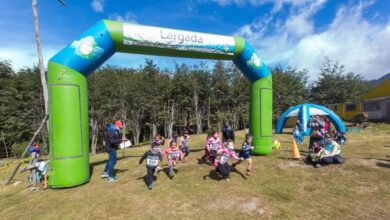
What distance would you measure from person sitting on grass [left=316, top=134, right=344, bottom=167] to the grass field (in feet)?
0.91

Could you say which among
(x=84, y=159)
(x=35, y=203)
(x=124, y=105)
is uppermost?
(x=124, y=105)

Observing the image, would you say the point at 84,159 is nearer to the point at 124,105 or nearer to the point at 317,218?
the point at 317,218

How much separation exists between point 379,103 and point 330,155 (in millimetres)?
28922

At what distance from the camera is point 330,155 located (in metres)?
8.96

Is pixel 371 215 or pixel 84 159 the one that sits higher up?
pixel 84 159

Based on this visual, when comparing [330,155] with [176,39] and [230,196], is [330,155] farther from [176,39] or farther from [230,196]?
[176,39]

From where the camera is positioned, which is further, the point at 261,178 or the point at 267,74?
the point at 267,74

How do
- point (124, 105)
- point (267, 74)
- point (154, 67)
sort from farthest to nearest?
1. point (154, 67)
2. point (124, 105)
3. point (267, 74)

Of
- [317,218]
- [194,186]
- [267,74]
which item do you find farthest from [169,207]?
[267,74]

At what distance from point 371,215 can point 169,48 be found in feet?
23.9

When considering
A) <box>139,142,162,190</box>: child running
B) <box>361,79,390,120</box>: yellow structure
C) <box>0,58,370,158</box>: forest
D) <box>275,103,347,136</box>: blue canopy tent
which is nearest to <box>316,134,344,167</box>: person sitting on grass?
<box>139,142,162,190</box>: child running

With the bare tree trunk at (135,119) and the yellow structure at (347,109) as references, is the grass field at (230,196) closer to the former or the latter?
the bare tree trunk at (135,119)

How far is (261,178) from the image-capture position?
26.4 ft

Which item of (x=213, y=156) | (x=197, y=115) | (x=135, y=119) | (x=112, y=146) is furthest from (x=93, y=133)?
(x=213, y=156)
